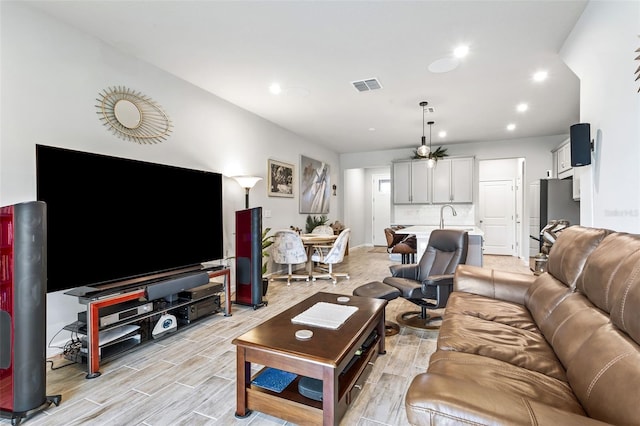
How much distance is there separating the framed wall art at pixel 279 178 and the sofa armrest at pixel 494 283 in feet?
11.4

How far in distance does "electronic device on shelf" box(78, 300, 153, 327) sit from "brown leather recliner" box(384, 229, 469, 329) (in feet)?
7.24

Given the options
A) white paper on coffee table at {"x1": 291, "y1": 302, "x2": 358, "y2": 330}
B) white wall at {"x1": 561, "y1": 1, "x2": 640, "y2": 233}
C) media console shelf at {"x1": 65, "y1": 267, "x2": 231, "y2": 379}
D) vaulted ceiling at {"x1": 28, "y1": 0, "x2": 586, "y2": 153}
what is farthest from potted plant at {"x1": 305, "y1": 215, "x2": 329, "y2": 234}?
white wall at {"x1": 561, "y1": 1, "x2": 640, "y2": 233}

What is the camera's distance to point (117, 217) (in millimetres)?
2439

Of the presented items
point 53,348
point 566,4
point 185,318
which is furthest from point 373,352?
point 566,4

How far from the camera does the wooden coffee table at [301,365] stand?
1.51 metres

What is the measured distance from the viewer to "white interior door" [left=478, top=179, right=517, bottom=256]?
7625 mm

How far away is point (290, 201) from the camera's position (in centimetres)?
582

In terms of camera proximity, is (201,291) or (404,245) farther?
(404,245)

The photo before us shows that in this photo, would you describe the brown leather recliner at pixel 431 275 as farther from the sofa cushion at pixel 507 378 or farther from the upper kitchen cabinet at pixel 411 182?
the upper kitchen cabinet at pixel 411 182

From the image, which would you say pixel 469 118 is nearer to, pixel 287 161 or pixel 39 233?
pixel 287 161

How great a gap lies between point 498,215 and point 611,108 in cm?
636

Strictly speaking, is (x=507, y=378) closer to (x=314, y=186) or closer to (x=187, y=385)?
(x=187, y=385)

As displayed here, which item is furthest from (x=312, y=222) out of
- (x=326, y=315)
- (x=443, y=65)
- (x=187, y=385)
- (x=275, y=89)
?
(x=187, y=385)

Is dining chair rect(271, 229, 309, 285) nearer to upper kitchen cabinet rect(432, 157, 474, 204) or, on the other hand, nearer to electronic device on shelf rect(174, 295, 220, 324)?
electronic device on shelf rect(174, 295, 220, 324)
